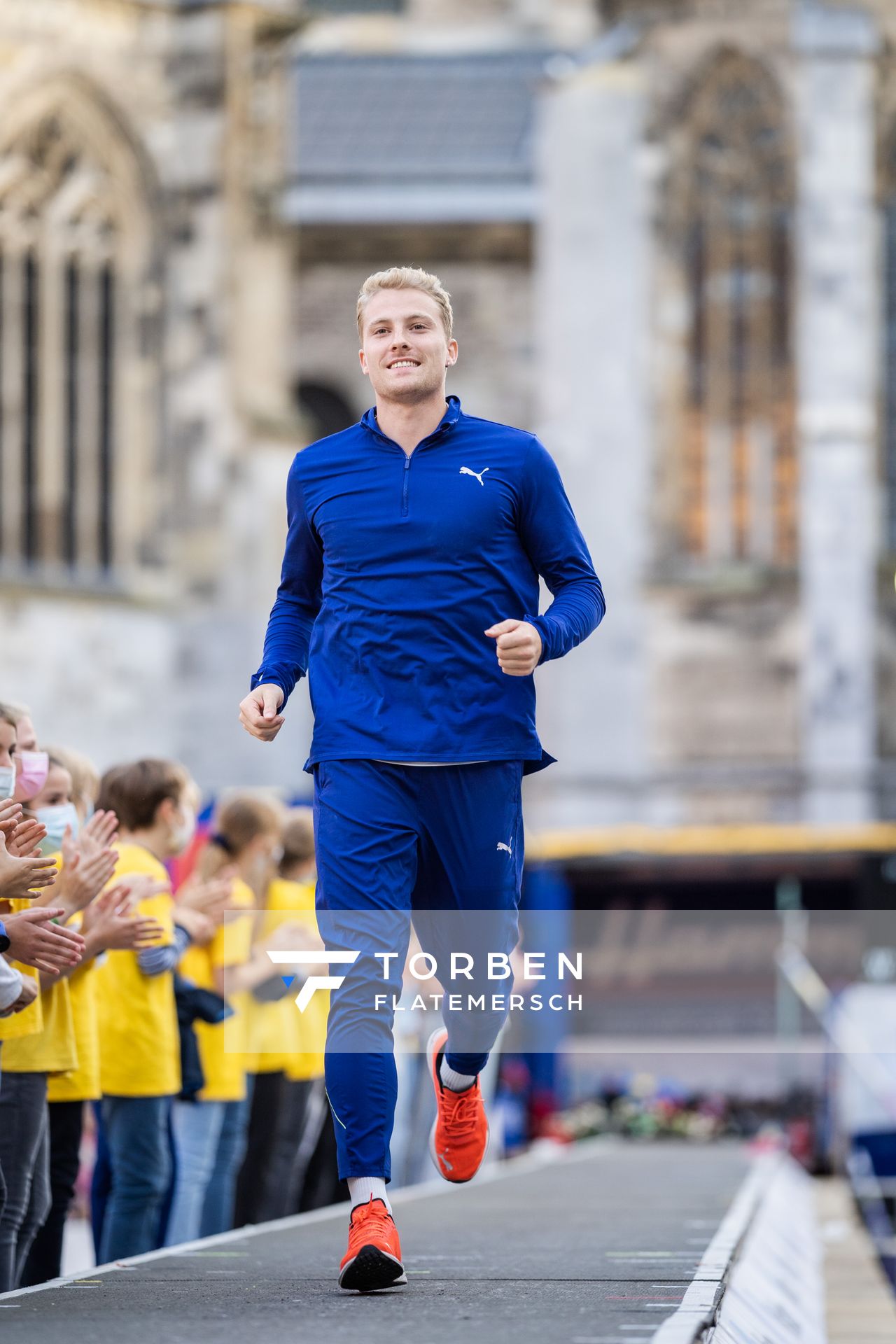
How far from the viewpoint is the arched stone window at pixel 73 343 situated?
21.7m

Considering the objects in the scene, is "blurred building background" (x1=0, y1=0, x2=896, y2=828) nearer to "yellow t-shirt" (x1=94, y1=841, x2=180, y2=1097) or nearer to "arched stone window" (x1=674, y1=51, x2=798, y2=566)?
"arched stone window" (x1=674, y1=51, x2=798, y2=566)

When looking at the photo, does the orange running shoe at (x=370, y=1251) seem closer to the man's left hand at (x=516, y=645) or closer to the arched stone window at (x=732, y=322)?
the man's left hand at (x=516, y=645)

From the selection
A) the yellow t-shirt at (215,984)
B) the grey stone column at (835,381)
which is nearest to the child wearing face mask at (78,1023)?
the yellow t-shirt at (215,984)

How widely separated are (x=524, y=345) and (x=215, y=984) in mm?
21552

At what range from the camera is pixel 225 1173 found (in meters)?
7.96

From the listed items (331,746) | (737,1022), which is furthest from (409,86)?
(331,746)

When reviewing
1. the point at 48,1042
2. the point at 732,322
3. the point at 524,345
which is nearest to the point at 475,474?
the point at 48,1042

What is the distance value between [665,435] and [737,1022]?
683 centimetres

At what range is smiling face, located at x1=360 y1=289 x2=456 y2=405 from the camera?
502 cm

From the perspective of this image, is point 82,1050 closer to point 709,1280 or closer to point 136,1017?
point 136,1017

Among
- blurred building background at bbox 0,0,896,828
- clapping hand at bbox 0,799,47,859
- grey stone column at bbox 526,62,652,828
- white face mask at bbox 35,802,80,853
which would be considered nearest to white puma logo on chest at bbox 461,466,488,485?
clapping hand at bbox 0,799,47,859

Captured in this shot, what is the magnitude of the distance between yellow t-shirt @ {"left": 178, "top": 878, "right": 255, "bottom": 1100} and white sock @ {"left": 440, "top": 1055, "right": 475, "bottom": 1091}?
7.90 feet

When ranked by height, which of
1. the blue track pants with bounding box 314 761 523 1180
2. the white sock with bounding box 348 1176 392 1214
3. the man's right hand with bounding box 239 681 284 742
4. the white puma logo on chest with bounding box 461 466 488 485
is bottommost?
the white sock with bounding box 348 1176 392 1214

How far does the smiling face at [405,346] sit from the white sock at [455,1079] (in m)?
1.41
